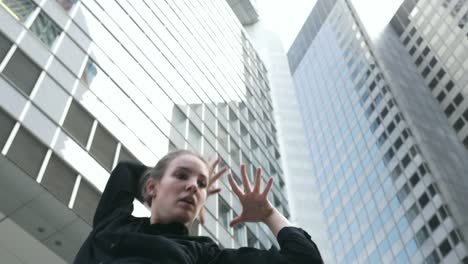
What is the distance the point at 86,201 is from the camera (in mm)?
13797

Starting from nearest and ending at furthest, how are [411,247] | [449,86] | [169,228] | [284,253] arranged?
[284,253], [169,228], [411,247], [449,86]

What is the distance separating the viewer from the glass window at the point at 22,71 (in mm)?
14055

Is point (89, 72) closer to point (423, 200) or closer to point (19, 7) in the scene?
point (19, 7)

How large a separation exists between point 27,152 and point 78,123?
2619 mm

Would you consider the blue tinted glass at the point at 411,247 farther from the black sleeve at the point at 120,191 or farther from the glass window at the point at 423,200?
the black sleeve at the point at 120,191

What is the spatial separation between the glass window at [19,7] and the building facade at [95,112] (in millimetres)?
40

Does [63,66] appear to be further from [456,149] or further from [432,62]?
[432,62]

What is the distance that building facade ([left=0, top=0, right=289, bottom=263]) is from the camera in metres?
13.0

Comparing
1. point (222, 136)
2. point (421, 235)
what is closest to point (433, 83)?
point (421, 235)

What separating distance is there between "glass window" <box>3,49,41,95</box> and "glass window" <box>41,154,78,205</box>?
83.6 inches

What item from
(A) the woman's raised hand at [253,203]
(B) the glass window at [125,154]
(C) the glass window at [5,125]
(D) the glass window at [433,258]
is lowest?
(D) the glass window at [433,258]

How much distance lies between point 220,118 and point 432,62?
5592 centimetres

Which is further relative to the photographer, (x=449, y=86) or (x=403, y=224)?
(x=449, y=86)

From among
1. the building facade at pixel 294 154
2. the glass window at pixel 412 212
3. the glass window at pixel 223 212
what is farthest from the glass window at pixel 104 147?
the glass window at pixel 412 212
